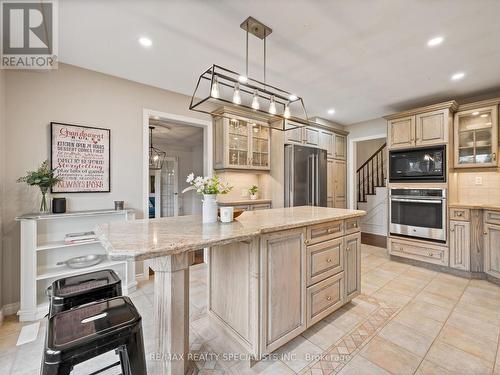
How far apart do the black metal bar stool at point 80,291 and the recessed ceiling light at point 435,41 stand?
3381 mm

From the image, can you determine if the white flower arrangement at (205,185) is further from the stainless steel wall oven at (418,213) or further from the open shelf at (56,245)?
the stainless steel wall oven at (418,213)

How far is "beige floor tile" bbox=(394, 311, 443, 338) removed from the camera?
6.60ft

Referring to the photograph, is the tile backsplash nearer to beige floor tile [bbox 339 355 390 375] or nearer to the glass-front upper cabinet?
the glass-front upper cabinet

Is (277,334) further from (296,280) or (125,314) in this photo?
(125,314)

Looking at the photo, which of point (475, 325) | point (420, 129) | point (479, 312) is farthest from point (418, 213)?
point (475, 325)

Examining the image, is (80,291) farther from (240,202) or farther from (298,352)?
(240,202)

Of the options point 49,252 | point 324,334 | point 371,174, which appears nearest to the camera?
point 324,334

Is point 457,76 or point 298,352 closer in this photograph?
point 298,352

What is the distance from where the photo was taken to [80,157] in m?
2.69

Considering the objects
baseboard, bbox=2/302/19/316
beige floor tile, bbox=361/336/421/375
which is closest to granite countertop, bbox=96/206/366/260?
beige floor tile, bbox=361/336/421/375

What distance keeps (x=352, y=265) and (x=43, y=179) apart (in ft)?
10.6

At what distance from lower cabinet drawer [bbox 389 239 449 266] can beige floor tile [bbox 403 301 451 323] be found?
4.01 ft

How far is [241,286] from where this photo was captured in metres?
1.74

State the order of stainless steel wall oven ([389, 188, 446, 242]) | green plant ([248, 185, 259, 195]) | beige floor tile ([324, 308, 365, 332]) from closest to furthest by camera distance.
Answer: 1. beige floor tile ([324, 308, 365, 332])
2. stainless steel wall oven ([389, 188, 446, 242])
3. green plant ([248, 185, 259, 195])
